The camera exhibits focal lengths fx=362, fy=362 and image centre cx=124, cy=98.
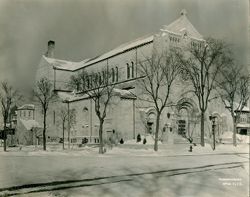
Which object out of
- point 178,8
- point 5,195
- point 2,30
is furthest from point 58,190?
point 178,8

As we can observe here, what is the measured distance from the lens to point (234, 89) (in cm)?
409

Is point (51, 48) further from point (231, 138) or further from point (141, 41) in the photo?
point (231, 138)

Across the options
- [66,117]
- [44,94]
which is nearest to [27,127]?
[44,94]

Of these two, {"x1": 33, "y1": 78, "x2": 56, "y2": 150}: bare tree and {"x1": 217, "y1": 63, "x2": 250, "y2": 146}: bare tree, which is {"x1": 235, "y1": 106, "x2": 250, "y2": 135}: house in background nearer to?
{"x1": 217, "y1": 63, "x2": 250, "y2": 146}: bare tree

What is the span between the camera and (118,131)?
Result: 458 centimetres

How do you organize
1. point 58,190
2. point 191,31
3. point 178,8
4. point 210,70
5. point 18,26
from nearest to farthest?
point 58,190 → point 18,26 → point 178,8 → point 191,31 → point 210,70

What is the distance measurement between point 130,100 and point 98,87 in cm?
61

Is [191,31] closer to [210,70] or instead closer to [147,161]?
[210,70]

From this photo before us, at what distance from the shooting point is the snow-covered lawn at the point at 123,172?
271cm

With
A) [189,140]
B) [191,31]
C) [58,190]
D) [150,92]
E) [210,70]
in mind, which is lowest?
[58,190]

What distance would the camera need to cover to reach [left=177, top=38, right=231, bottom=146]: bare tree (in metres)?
4.14

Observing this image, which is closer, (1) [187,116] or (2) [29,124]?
(2) [29,124]

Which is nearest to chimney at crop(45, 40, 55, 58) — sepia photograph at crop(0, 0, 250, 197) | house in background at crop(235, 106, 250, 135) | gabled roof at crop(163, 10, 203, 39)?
sepia photograph at crop(0, 0, 250, 197)

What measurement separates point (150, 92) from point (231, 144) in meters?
1.14
